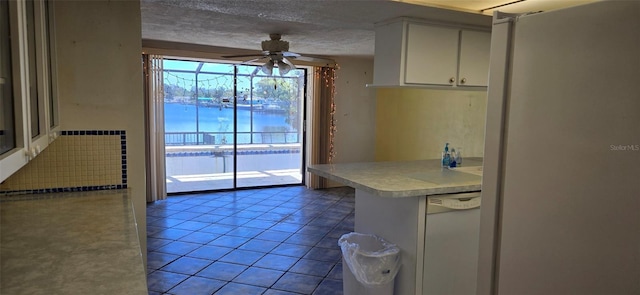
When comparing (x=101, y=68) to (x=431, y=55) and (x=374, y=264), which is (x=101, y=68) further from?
(x=431, y=55)

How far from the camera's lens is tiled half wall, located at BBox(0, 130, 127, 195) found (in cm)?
202

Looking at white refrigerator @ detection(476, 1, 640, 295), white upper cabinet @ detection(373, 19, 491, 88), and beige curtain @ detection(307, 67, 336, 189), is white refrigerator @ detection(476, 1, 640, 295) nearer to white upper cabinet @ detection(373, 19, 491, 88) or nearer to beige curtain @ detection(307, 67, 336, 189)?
white upper cabinet @ detection(373, 19, 491, 88)

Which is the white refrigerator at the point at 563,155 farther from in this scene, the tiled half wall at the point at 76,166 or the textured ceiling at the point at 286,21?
the tiled half wall at the point at 76,166

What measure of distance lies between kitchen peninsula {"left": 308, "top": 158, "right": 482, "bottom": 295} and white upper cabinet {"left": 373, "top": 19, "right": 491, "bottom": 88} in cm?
67

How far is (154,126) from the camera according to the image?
5496 mm

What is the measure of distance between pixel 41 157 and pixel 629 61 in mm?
2350

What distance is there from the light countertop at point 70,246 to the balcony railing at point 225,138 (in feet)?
15.3

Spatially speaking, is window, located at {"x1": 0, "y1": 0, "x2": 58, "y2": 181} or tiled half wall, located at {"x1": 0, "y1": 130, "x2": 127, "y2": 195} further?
tiled half wall, located at {"x1": 0, "y1": 130, "x2": 127, "y2": 195}

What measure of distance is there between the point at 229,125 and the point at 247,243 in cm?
300

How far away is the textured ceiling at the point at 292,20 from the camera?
2.56m

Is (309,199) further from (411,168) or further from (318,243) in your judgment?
(411,168)

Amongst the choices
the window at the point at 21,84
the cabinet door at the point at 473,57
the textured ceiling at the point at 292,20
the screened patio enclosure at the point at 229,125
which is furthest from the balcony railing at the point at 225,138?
the window at the point at 21,84

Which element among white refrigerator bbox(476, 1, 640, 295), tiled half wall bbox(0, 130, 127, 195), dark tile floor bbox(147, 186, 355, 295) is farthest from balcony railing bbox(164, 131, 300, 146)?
white refrigerator bbox(476, 1, 640, 295)

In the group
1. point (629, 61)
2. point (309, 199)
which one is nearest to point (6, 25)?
point (629, 61)
